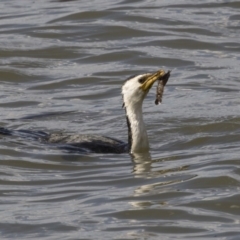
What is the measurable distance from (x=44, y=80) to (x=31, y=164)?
14.3 ft

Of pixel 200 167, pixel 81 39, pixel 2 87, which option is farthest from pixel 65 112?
pixel 81 39

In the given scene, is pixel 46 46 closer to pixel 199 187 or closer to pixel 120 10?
pixel 120 10

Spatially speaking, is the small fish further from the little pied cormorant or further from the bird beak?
the bird beak

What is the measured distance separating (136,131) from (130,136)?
9 centimetres

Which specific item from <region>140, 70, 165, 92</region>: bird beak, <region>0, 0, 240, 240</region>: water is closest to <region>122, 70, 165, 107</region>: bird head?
<region>140, 70, 165, 92</region>: bird beak

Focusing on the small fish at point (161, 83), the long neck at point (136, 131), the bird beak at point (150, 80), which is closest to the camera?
the bird beak at point (150, 80)

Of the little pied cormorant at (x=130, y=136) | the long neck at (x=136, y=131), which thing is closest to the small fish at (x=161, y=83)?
the little pied cormorant at (x=130, y=136)

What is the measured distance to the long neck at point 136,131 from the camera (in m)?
12.3

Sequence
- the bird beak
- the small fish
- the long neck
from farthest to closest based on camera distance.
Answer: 1. the long neck
2. the small fish
3. the bird beak

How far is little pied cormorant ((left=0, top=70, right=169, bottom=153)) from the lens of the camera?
12.1 meters

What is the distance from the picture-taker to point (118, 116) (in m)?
14.1

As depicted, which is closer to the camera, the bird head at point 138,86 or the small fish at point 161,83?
the bird head at point 138,86

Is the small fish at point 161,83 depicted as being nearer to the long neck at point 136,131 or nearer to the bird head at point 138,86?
the bird head at point 138,86

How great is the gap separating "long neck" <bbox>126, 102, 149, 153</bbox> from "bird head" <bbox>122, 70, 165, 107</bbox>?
0.16 meters
